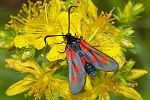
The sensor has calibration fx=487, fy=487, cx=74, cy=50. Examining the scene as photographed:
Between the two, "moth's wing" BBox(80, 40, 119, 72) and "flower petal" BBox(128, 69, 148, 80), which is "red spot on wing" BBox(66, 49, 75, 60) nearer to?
"moth's wing" BBox(80, 40, 119, 72)

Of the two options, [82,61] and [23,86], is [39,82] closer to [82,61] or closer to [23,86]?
[23,86]

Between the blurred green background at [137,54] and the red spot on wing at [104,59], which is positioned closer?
the red spot on wing at [104,59]

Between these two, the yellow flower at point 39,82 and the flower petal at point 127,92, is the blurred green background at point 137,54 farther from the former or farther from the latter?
the yellow flower at point 39,82

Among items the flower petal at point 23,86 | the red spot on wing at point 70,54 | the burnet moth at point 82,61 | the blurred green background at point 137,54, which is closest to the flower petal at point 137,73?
the blurred green background at point 137,54

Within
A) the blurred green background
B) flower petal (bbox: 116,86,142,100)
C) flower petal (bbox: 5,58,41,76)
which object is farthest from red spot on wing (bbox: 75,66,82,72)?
the blurred green background

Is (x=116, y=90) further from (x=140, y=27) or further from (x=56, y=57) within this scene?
(x=140, y=27)

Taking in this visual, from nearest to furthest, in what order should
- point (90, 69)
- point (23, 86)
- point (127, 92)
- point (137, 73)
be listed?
1. point (90, 69)
2. point (23, 86)
3. point (127, 92)
4. point (137, 73)

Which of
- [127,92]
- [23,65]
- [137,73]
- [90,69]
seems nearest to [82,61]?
[90,69]
